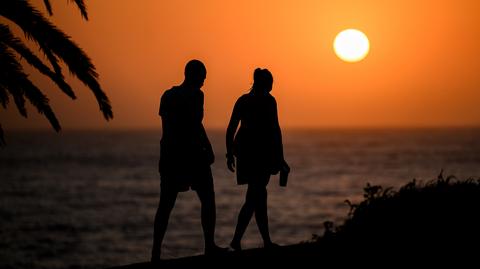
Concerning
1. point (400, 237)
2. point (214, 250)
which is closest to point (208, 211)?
point (214, 250)

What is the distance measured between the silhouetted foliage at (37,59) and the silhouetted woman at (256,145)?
4.91 feet

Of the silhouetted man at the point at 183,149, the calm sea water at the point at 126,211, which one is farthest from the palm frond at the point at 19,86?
the calm sea water at the point at 126,211

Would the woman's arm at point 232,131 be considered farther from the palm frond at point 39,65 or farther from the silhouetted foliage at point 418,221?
the palm frond at point 39,65

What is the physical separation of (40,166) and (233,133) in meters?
112

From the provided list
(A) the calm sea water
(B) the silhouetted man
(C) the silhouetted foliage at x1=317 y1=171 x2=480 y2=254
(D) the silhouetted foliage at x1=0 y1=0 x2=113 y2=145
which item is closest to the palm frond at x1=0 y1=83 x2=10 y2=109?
(D) the silhouetted foliage at x1=0 y1=0 x2=113 y2=145

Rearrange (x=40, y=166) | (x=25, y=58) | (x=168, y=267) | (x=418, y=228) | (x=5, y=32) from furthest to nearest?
(x=40, y=166)
(x=25, y=58)
(x=5, y=32)
(x=168, y=267)
(x=418, y=228)

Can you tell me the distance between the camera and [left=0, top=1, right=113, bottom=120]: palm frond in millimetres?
9078

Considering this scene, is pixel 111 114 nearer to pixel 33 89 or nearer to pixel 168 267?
pixel 33 89

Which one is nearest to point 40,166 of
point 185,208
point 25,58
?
point 185,208

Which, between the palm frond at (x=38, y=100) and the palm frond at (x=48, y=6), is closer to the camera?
the palm frond at (x=38, y=100)

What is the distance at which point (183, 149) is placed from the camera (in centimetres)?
886

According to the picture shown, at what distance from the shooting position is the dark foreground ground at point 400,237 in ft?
23.9

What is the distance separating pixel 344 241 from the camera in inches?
315

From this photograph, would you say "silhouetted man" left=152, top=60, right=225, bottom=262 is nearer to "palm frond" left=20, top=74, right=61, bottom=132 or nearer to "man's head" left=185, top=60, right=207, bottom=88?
"man's head" left=185, top=60, right=207, bottom=88
